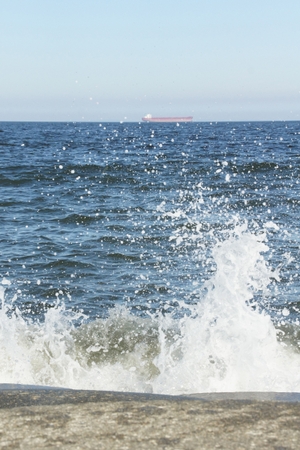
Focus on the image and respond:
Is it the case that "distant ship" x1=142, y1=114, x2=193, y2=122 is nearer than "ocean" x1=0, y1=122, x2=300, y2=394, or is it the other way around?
"ocean" x1=0, y1=122, x2=300, y2=394

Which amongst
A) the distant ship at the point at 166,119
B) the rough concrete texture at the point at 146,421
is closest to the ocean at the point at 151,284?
the rough concrete texture at the point at 146,421

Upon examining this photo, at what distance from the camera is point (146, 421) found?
243 cm

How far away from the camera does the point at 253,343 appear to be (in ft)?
15.1

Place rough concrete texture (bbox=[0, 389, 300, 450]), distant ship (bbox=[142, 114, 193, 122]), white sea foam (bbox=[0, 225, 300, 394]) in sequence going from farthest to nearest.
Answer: distant ship (bbox=[142, 114, 193, 122]) < white sea foam (bbox=[0, 225, 300, 394]) < rough concrete texture (bbox=[0, 389, 300, 450])

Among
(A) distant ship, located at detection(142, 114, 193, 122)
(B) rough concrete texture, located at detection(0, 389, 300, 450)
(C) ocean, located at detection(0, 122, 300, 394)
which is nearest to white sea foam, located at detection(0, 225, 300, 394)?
(C) ocean, located at detection(0, 122, 300, 394)

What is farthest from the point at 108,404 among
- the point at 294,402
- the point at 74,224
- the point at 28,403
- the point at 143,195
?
the point at 143,195

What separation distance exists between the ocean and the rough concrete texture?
4.95 feet

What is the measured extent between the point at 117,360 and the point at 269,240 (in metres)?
4.93

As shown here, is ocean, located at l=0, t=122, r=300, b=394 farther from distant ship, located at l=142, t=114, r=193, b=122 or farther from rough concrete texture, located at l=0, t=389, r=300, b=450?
distant ship, located at l=142, t=114, r=193, b=122

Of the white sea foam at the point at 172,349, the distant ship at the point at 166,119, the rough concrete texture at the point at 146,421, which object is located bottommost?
the white sea foam at the point at 172,349

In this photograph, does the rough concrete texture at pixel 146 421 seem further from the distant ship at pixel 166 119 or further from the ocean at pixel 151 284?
the distant ship at pixel 166 119

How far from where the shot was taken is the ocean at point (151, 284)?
473cm

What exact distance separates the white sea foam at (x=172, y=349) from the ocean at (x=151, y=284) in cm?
1

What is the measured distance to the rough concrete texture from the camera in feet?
7.32
